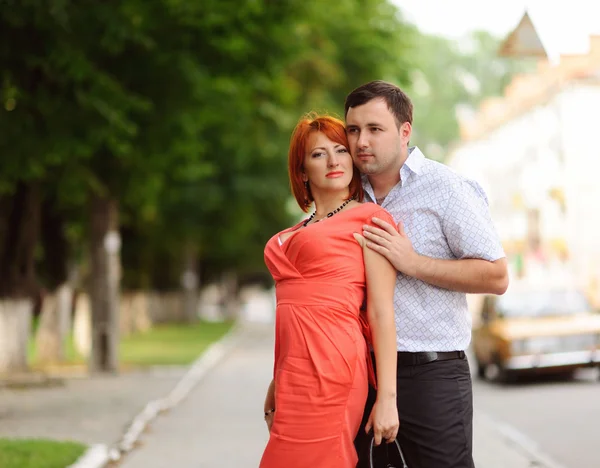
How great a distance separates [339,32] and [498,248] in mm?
22459

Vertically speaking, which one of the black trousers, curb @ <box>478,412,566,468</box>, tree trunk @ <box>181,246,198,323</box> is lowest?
curb @ <box>478,412,566,468</box>

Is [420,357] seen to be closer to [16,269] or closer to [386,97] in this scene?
[386,97]

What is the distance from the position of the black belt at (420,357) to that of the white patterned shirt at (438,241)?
2 cm

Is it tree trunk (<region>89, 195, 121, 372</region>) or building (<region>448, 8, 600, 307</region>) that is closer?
tree trunk (<region>89, 195, 121, 372</region>)

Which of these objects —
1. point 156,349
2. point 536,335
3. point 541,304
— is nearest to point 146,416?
point 536,335

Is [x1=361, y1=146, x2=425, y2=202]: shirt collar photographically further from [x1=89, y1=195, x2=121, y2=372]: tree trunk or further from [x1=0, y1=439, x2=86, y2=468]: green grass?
[x1=89, y1=195, x2=121, y2=372]: tree trunk

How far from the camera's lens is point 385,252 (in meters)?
3.81

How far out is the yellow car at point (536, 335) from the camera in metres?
17.2

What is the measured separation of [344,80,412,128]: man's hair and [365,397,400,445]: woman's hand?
99cm

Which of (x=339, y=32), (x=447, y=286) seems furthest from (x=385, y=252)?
(x=339, y=32)

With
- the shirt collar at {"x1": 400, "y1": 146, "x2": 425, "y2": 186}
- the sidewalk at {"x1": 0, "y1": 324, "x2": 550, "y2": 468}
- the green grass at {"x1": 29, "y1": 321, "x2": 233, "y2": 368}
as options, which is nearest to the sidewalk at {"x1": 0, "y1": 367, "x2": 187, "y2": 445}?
the sidewalk at {"x1": 0, "y1": 324, "x2": 550, "y2": 468}

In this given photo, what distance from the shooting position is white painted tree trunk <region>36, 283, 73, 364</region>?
24.9m

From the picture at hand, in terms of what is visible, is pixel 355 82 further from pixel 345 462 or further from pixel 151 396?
pixel 345 462

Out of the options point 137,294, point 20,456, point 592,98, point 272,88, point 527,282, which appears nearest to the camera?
point 20,456
